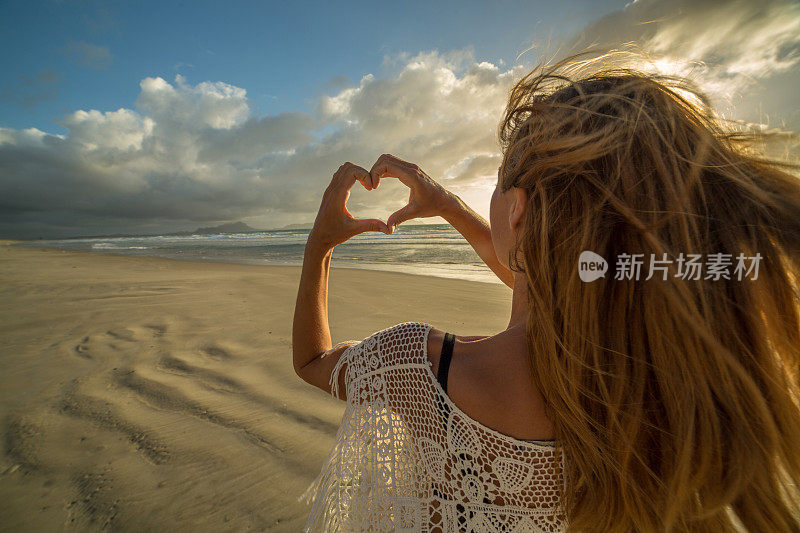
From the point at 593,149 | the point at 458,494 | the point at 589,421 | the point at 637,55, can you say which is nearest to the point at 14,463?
the point at 458,494

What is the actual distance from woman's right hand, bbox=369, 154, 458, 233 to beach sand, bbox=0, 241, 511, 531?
5.51ft

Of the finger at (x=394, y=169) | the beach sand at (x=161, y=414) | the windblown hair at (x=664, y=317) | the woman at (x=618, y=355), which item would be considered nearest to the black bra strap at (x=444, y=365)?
the woman at (x=618, y=355)

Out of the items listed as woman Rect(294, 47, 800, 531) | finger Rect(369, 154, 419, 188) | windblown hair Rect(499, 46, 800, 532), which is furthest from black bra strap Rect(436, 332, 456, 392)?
finger Rect(369, 154, 419, 188)

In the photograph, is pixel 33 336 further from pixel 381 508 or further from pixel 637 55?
pixel 637 55

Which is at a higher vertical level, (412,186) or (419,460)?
(412,186)

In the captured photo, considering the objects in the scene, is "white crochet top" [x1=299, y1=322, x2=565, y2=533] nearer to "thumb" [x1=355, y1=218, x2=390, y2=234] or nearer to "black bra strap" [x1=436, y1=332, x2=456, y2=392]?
"black bra strap" [x1=436, y1=332, x2=456, y2=392]

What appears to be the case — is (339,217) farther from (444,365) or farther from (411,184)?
(444,365)

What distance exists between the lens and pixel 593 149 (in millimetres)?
682

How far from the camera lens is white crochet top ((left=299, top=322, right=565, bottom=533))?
812mm

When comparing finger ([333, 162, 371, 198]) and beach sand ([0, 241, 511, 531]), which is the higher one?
finger ([333, 162, 371, 198])

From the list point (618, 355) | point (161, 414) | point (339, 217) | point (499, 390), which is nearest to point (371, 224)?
point (339, 217)

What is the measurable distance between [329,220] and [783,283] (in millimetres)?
1191

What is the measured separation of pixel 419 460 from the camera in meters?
0.90

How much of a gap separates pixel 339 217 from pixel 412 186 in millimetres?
373
